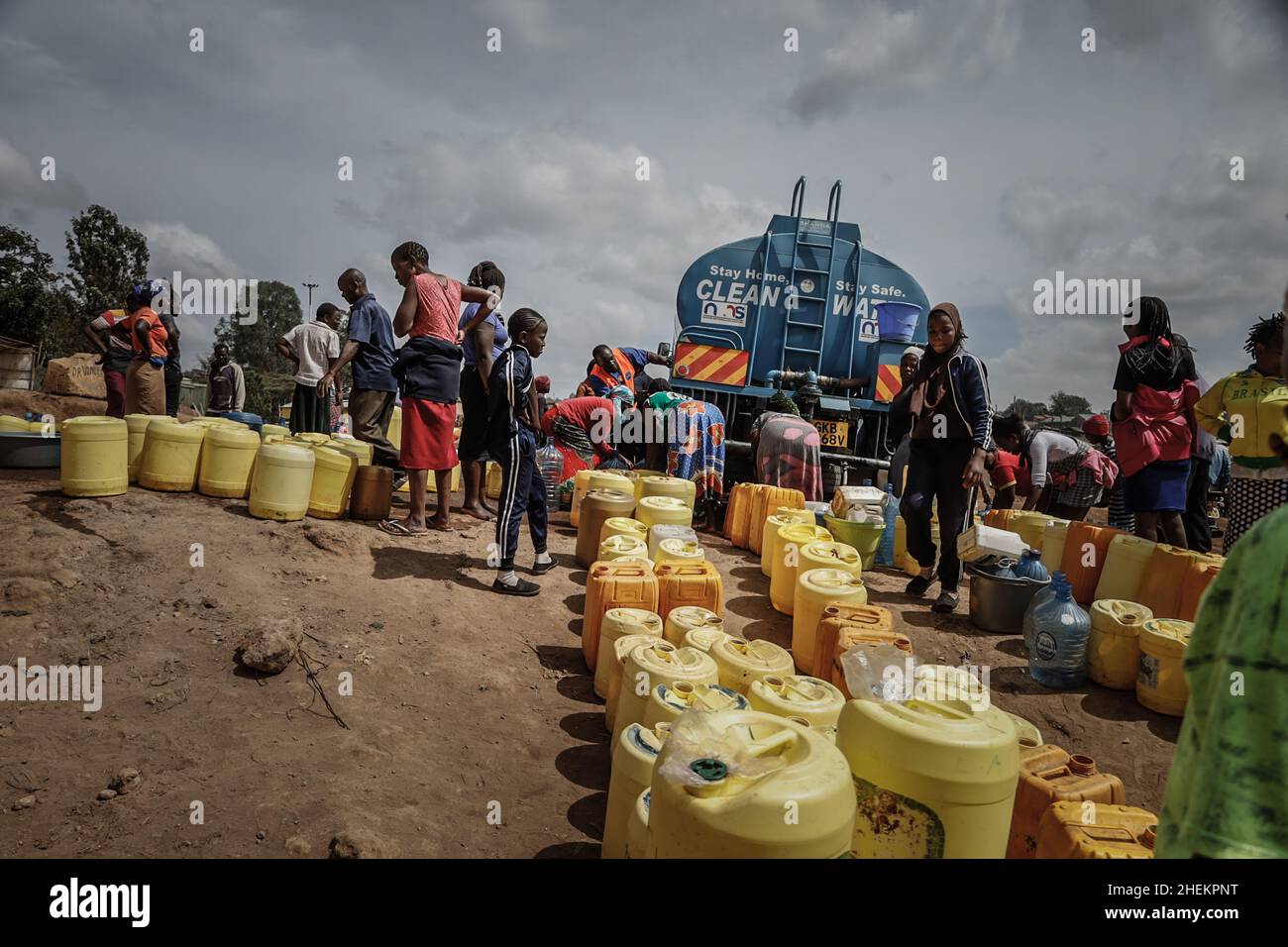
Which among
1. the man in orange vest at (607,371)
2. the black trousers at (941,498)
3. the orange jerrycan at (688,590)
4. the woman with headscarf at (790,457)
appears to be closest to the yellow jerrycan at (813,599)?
the orange jerrycan at (688,590)

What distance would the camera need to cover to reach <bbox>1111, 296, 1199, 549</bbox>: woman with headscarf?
4.37 m

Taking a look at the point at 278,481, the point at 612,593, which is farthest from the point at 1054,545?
the point at 278,481

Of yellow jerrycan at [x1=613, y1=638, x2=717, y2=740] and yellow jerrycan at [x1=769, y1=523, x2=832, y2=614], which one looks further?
yellow jerrycan at [x1=769, y1=523, x2=832, y2=614]

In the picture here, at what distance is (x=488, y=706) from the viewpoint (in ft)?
10.6

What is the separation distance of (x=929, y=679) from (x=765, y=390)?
21.9ft

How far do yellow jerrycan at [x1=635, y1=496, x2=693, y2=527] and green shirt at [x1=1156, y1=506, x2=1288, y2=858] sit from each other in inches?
178

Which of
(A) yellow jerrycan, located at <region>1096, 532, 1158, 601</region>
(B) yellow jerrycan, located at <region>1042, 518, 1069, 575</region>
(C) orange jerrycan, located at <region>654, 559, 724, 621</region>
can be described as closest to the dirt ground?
(C) orange jerrycan, located at <region>654, 559, 724, 621</region>

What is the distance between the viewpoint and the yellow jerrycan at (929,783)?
5.45ft

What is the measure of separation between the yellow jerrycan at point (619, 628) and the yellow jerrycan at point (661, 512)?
204 centimetres

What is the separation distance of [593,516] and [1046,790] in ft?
11.8

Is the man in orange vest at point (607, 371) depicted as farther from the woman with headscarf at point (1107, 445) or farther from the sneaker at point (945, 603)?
the woman with headscarf at point (1107, 445)

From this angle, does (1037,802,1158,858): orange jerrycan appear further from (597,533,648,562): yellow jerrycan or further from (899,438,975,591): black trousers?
(899,438,975,591): black trousers

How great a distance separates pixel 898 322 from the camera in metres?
8.87

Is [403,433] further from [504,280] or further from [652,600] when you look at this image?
[652,600]
